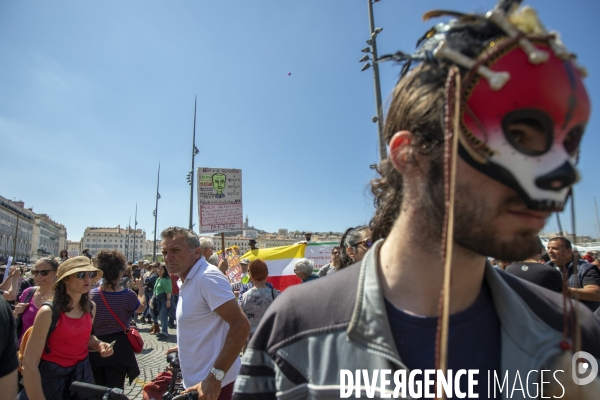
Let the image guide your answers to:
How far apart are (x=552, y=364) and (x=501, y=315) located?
188 mm

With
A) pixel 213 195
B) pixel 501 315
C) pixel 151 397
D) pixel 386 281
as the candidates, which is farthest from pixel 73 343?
pixel 213 195

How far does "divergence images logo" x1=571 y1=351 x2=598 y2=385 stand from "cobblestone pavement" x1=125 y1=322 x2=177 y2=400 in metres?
6.05

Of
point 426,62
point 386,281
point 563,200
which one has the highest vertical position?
point 426,62

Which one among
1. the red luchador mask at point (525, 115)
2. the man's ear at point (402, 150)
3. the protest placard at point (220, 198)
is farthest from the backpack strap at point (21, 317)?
the red luchador mask at point (525, 115)

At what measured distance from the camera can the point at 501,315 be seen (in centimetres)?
127

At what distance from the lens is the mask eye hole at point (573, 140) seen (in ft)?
3.46

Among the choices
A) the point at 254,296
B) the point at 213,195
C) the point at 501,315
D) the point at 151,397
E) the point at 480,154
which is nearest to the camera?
the point at 480,154

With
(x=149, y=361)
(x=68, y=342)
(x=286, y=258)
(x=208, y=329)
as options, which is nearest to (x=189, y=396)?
(x=208, y=329)

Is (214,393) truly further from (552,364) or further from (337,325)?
(552,364)

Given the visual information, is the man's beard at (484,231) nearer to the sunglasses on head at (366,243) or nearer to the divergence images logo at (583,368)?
the divergence images logo at (583,368)

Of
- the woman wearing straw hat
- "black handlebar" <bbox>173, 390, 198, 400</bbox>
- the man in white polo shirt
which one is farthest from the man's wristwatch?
the woman wearing straw hat

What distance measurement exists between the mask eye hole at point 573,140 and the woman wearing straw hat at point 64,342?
12.2ft

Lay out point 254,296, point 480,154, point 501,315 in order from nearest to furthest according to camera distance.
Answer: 1. point 480,154
2. point 501,315
3. point 254,296

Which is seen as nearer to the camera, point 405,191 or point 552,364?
point 552,364
